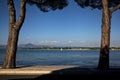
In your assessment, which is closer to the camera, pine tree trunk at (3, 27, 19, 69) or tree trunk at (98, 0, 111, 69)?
tree trunk at (98, 0, 111, 69)

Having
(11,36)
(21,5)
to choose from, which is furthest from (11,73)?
(21,5)

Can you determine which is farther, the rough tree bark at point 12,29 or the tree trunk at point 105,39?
the rough tree bark at point 12,29

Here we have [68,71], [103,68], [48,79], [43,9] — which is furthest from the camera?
[43,9]

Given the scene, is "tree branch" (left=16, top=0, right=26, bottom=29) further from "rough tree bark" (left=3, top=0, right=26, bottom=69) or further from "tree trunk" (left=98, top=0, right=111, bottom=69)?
"tree trunk" (left=98, top=0, right=111, bottom=69)

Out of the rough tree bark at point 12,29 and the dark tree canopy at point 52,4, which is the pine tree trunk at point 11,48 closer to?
the rough tree bark at point 12,29

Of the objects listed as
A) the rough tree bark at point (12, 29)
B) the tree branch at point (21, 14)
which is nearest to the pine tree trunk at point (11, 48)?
the rough tree bark at point (12, 29)

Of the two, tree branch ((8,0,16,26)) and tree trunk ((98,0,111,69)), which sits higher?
tree branch ((8,0,16,26))

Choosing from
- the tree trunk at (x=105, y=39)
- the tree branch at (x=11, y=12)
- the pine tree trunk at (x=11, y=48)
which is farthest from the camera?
the pine tree trunk at (x=11, y=48)

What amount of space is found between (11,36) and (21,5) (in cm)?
200

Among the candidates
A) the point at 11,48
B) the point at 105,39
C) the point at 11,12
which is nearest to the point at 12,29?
the point at 11,12

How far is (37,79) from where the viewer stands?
627 inches

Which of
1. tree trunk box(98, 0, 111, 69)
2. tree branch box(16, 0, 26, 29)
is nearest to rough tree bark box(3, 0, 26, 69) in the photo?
tree branch box(16, 0, 26, 29)

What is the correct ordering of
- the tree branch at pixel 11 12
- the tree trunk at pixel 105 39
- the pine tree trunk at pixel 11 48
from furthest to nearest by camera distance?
the pine tree trunk at pixel 11 48, the tree branch at pixel 11 12, the tree trunk at pixel 105 39

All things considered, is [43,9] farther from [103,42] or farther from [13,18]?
[103,42]
